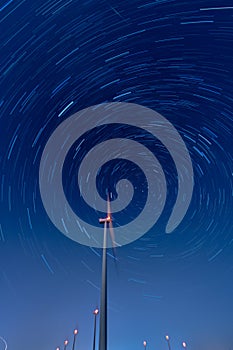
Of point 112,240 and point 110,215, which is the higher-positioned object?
point 110,215

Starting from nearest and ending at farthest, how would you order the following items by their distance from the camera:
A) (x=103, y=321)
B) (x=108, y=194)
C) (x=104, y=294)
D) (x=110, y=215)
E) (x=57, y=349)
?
1. (x=103, y=321)
2. (x=104, y=294)
3. (x=110, y=215)
4. (x=108, y=194)
5. (x=57, y=349)

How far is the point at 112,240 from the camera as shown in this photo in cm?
2184

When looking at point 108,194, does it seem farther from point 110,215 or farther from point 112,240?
point 112,240

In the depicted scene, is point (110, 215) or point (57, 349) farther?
point (57, 349)

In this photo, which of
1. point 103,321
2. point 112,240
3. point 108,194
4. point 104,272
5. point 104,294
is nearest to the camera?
point 103,321

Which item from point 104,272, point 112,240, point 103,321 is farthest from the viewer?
point 112,240

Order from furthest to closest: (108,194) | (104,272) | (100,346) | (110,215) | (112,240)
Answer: (108,194), (110,215), (112,240), (104,272), (100,346)

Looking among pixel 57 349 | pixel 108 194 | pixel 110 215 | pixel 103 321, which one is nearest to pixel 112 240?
pixel 110 215

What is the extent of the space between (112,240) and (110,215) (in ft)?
8.73

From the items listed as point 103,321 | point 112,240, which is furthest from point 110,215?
point 103,321

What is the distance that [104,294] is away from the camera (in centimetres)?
1237

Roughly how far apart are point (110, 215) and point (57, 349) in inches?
2138

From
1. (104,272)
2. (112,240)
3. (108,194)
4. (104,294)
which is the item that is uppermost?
(108,194)

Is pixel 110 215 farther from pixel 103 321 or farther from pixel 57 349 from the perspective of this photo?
pixel 57 349
